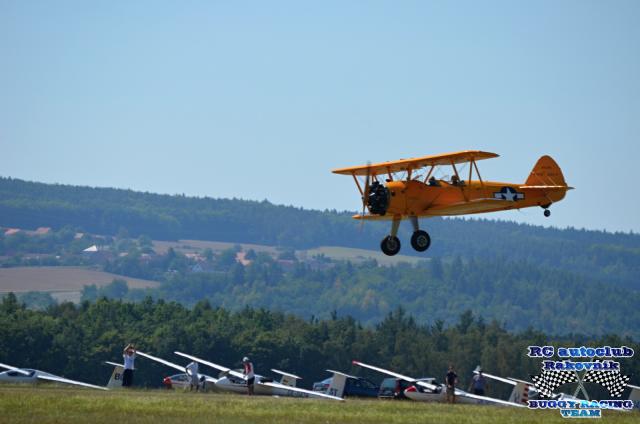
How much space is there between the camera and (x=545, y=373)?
39.9 meters

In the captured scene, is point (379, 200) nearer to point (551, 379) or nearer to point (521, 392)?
point (551, 379)

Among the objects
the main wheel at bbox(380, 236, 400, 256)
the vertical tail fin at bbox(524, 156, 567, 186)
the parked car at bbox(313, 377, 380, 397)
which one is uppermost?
the vertical tail fin at bbox(524, 156, 567, 186)

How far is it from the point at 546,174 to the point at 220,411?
18800 mm

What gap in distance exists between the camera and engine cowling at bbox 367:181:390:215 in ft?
145

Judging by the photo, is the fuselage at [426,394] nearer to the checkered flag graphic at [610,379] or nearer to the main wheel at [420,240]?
the main wheel at [420,240]

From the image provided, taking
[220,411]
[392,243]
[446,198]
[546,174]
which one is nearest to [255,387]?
[392,243]

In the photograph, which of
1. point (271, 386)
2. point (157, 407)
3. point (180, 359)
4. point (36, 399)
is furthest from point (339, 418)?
point (180, 359)

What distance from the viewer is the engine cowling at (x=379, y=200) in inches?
1741

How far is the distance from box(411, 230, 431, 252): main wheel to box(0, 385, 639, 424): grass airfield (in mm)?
5851

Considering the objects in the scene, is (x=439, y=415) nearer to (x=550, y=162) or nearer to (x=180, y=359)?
(x=550, y=162)

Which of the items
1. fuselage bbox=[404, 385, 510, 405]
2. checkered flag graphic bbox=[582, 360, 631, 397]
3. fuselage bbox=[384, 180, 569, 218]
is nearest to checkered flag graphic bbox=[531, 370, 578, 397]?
checkered flag graphic bbox=[582, 360, 631, 397]

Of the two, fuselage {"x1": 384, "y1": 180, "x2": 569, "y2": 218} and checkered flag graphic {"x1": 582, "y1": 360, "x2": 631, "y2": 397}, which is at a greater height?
fuselage {"x1": 384, "y1": 180, "x2": 569, "y2": 218}
